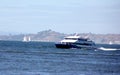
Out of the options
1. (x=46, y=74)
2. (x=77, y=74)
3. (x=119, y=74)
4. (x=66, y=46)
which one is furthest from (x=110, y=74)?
(x=66, y=46)

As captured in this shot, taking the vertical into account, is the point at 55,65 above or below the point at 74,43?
below

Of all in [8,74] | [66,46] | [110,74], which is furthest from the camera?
[66,46]

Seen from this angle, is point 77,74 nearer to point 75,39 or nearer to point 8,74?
point 8,74

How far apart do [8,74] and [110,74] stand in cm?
1503

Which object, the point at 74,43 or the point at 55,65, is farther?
the point at 74,43

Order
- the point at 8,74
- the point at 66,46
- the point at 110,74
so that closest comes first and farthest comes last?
the point at 8,74 → the point at 110,74 → the point at 66,46

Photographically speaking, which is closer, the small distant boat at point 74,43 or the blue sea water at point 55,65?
the blue sea water at point 55,65

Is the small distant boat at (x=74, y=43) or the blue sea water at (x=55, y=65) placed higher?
the small distant boat at (x=74, y=43)

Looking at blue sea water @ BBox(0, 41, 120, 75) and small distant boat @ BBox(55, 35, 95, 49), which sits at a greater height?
small distant boat @ BBox(55, 35, 95, 49)

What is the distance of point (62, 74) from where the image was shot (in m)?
64.1

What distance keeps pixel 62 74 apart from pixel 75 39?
11265cm

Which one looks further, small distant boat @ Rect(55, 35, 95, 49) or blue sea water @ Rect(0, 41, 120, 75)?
small distant boat @ Rect(55, 35, 95, 49)

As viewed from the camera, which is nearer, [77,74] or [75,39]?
[77,74]

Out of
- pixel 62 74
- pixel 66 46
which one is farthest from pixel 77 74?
pixel 66 46
